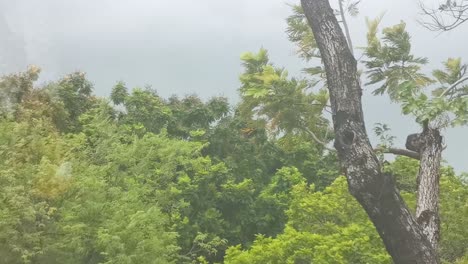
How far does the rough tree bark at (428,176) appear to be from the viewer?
239 inches

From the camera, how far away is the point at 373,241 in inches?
485

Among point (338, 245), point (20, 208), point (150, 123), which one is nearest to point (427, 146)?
point (338, 245)

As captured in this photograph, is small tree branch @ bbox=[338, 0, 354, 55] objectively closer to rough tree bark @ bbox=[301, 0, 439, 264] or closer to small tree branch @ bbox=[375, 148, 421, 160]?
rough tree bark @ bbox=[301, 0, 439, 264]

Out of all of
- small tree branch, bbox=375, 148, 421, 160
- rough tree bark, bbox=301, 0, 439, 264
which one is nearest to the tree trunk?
small tree branch, bbox=375, 148, 421, 160

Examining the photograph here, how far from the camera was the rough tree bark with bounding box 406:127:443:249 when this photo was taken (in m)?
6.08

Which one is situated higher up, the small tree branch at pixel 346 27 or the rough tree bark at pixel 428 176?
the small tree branch at pixel 346 27

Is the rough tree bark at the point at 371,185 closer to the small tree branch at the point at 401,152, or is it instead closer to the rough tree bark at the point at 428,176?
the rough tree bark at the point at 428,176

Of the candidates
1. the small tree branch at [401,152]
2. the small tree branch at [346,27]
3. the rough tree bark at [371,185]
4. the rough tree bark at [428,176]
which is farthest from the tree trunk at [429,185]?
the small tree branch at [346,27]

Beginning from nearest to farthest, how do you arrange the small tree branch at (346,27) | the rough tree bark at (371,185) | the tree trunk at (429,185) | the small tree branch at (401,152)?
the rough tree bark at (371,185), the tree trunk at (429,185), the small tree branch at (346,27), the small tree branch at (401,152)

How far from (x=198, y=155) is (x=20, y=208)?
9718 mm

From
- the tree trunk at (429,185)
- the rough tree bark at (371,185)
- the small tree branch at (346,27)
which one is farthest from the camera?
the small tree branch at (346,27)

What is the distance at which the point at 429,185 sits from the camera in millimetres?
6379

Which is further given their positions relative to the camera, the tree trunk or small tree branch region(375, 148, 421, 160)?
small tree branch region(375, 148, 421, 160)

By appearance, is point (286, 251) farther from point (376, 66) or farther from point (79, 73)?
point (79, 73)
